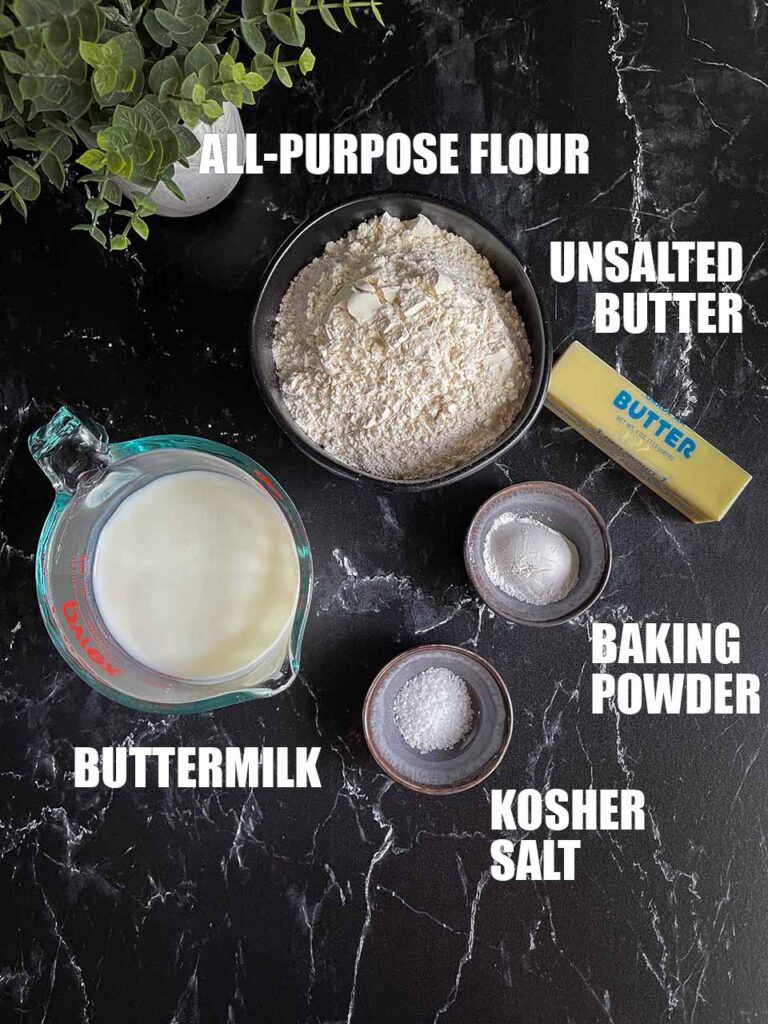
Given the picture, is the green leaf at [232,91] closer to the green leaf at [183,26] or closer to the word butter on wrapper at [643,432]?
the green leaf at [183,26]

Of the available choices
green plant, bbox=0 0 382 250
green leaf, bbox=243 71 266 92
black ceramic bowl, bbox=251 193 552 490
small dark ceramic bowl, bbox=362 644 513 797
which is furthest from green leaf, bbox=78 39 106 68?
small dark ceramic bowl, bbox=362 644 513 797

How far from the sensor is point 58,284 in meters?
Answer: 1.03

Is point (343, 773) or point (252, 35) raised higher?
point (252, 35)

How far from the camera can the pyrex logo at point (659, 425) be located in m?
0.98

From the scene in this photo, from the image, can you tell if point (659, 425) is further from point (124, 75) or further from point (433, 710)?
point (124, 75)

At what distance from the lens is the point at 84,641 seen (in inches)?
36.9

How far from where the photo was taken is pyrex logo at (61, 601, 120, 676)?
93cm

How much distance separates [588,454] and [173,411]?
0.47m

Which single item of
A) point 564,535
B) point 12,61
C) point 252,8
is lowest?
point 564,535

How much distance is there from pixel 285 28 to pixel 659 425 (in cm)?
54

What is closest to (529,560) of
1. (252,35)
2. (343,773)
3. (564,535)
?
(564,535)

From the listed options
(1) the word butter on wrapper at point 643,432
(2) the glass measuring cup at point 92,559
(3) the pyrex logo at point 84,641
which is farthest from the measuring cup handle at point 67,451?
(1) the word butter on wrapper at point 643,432

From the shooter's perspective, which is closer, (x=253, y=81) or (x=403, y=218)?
(x=253, y=81)

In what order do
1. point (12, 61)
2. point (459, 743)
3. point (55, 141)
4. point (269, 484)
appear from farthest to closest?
point (459, 743) → point (269, 484) → point (55, 141) → point (12, 61)
